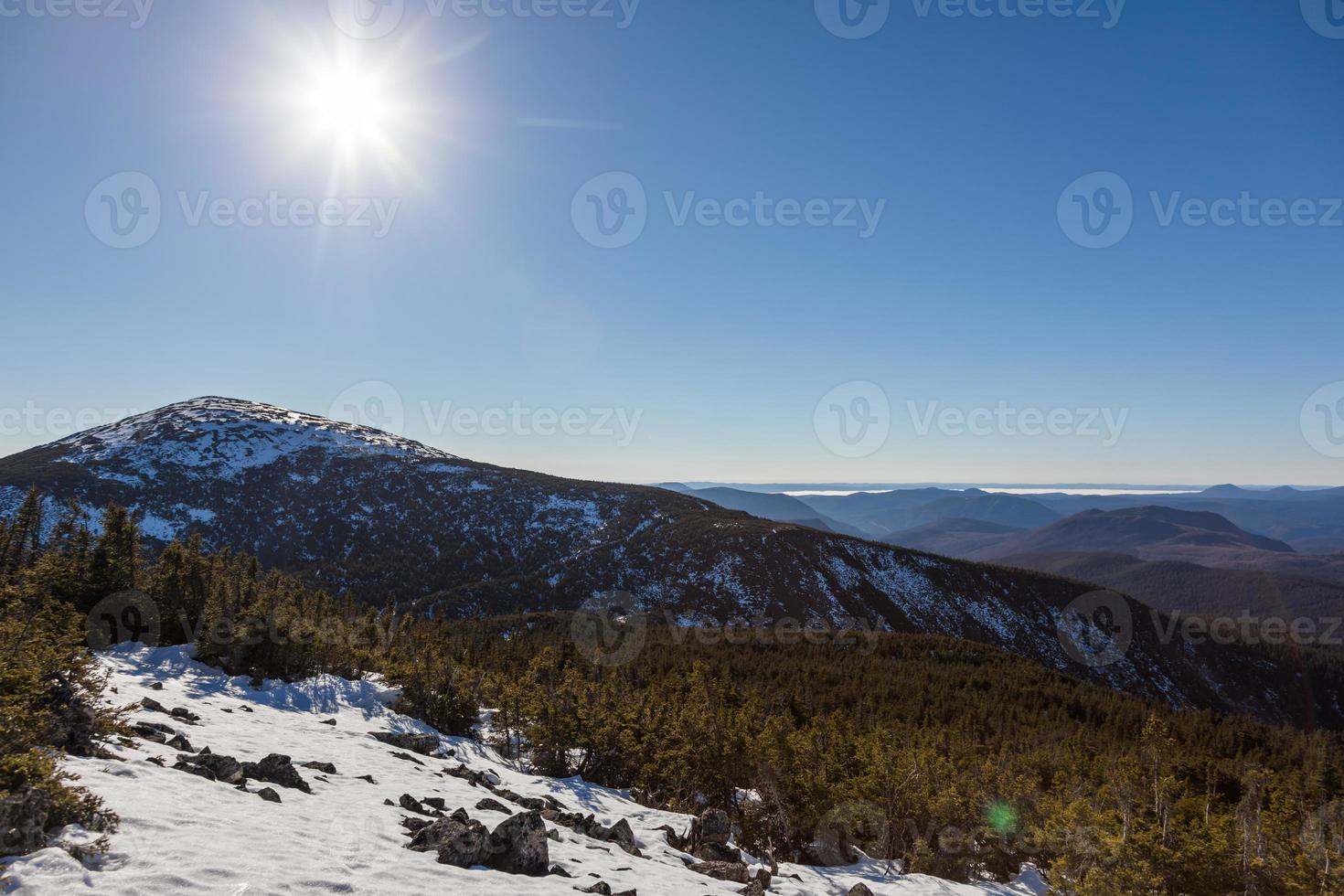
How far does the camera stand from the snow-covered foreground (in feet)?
40.8

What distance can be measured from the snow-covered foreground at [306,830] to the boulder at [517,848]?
0.61 metres

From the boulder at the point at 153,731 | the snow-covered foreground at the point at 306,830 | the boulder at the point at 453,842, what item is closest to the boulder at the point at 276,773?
the snow-covered foreground at the point at 306,830

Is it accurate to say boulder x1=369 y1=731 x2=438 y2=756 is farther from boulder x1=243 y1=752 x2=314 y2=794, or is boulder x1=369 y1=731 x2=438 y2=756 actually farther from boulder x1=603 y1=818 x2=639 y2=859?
boulder x1=603 y1=818 x2=639 y2=859

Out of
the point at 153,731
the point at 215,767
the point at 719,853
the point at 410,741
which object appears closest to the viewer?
the point at 215,767

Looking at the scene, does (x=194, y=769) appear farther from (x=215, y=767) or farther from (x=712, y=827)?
(x=712, y=827)

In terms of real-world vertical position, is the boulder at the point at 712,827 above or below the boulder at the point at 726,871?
below

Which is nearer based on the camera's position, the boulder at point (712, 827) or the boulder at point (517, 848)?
the boulder at point (517, 848)

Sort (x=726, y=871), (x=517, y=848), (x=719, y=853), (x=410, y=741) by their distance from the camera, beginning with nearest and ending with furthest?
1. (x=517, y=848)
2. (x=726, y=871)
3. (x=719, y=853)
4. (x=410, y=741)

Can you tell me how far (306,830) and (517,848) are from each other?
6413 mm

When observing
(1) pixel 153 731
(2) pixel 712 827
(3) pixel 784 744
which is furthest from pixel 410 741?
(3) pixel 784 744

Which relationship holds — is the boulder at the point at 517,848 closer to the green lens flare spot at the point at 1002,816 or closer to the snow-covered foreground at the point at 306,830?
the snow-covered foreground at the point at 306,830

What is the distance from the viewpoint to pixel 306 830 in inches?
690

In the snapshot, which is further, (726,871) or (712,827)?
(712,827)

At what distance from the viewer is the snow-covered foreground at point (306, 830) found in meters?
12.4
